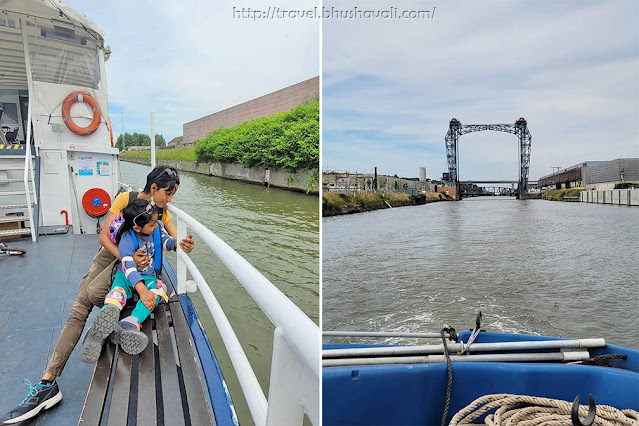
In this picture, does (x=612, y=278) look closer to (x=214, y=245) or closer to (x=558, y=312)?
(x=558, y=312)

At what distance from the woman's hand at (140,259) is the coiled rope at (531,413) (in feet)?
2.81

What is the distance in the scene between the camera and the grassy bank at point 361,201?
2.27 metres

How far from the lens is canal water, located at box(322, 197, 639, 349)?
4.41 m

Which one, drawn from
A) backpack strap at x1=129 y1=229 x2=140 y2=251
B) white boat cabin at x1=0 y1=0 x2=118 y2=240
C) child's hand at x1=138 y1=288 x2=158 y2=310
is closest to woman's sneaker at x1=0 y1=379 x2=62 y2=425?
child's hand at x1=138 y1=288 x2=158 y2=310

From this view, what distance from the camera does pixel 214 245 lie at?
84 cm

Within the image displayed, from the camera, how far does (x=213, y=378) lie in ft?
2.97

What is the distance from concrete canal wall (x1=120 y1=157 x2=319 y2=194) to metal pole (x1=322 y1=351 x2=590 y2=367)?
6.74m

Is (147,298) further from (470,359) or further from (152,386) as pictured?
(470,359)

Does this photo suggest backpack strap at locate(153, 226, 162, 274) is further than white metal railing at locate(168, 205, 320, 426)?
Yes

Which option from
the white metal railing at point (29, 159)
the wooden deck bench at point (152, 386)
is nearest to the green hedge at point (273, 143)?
the white metal railing at point (29, 159)

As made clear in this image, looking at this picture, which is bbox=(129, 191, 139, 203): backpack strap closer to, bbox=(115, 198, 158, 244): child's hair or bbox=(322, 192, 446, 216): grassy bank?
bbox=(115, 198, 158, 244): child's hair

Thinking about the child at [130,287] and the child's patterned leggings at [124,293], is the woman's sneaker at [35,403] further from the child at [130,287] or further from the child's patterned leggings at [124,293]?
the child's patterned leggings at [124,293]

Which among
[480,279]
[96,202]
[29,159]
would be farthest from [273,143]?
[29,159]

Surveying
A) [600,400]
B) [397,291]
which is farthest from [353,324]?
[600,400]
